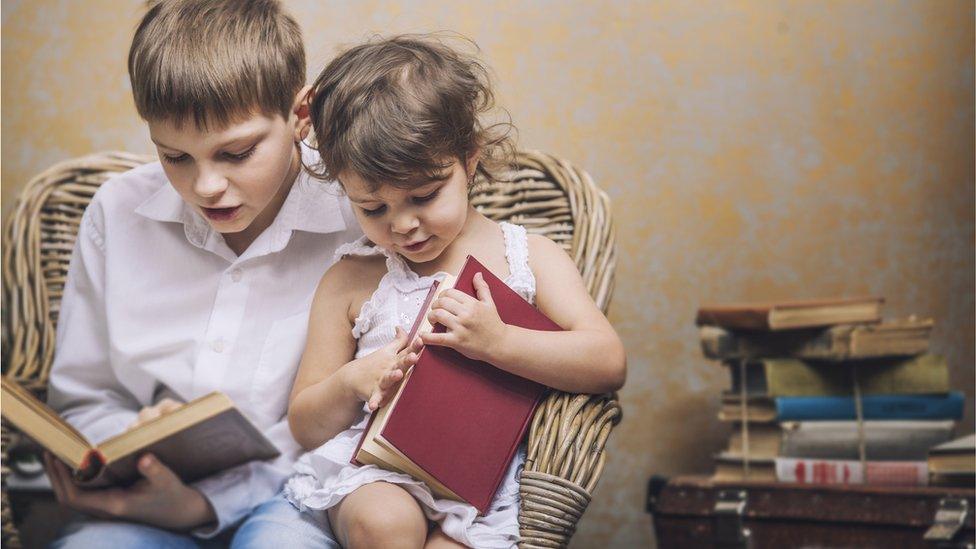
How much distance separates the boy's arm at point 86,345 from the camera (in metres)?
1.40

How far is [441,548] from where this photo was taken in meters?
1.06

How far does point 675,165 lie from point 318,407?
38.4 inches

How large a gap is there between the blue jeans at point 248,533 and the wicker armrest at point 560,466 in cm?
23

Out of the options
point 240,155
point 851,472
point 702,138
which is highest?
point 702,138

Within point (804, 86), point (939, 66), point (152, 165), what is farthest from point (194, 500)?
point (939, 66)

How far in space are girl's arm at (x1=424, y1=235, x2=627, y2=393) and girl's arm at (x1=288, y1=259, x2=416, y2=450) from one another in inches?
2.6

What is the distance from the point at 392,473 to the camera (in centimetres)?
110

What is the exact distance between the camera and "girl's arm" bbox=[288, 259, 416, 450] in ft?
3.67

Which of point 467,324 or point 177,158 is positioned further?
point 177,158

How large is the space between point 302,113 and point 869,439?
102 cm

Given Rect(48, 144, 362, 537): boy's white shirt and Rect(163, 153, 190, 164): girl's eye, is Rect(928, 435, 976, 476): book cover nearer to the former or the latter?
Rect(48, 144, 362, 537): boy's white shirt

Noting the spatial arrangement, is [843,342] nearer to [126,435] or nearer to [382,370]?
[382,370]

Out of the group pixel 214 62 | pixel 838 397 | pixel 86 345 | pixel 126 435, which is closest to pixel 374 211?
pixel 214 62

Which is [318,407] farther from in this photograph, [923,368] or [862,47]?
[862,47]
